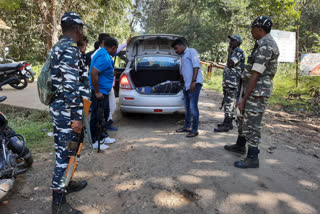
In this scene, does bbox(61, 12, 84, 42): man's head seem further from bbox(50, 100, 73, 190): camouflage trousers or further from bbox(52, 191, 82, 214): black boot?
bbox(52, 191, 82, 214): black boot

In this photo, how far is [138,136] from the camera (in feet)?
13.7

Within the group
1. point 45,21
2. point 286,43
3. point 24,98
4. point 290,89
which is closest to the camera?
point 24,98

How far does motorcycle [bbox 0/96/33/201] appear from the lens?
7.49 feet

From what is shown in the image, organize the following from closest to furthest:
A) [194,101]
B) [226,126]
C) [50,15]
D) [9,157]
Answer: [9,157] → [194,101] → [226,126] → [50,15]

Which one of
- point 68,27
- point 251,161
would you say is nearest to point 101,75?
point 68,27

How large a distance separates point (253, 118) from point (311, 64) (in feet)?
16.4

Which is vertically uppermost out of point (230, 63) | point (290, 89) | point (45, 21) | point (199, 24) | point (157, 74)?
point (199, 24)

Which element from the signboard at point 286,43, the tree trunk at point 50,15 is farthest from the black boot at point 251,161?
the tree trunk at point 50,15

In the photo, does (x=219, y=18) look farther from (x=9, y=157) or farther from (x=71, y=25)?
(x=9, y=157)

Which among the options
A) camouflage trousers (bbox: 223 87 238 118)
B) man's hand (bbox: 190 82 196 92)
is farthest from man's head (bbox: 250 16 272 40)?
camouflage trousers (bbox: 223 87 238 118)

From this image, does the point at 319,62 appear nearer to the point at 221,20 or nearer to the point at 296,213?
the point at 296,213

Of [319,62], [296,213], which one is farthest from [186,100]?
[319,62]

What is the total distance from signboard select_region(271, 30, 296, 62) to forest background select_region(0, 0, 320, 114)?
389 millimetres

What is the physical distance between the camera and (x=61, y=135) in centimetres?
211
